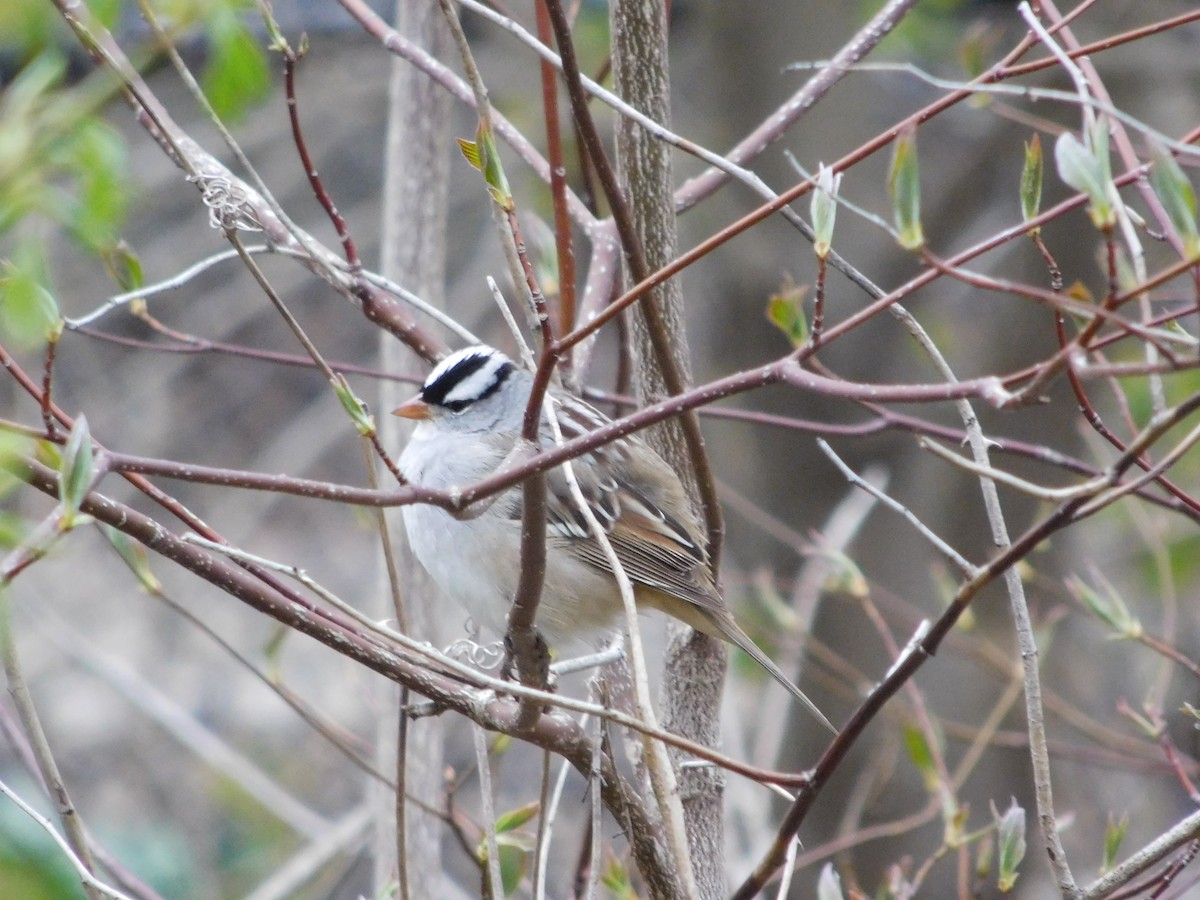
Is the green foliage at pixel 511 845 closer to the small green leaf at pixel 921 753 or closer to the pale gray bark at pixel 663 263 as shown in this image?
the pale gray bark at pixel 663 263

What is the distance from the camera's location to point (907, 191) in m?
1.00

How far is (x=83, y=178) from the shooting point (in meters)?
1.25

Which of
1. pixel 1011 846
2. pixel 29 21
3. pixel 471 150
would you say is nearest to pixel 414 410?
pixel 29 21

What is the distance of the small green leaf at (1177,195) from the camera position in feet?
3.06

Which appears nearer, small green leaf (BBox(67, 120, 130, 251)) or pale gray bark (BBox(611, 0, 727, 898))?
small green leaf (BBox(67, 120, 130, 251))

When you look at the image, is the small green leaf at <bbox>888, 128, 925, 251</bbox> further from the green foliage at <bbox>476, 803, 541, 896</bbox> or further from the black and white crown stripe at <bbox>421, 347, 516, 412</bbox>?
the black and white crown stripe at <bbox>421, 347, 516, 412</bbox>

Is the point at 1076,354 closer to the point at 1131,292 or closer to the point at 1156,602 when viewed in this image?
the point at 1131,292

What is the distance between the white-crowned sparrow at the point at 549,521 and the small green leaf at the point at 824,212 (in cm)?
122

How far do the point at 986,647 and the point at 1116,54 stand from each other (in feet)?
7.14

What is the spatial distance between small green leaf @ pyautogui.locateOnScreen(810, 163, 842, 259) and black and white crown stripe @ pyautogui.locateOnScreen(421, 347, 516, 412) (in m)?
1.14

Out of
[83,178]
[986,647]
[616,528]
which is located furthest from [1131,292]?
[986,647]

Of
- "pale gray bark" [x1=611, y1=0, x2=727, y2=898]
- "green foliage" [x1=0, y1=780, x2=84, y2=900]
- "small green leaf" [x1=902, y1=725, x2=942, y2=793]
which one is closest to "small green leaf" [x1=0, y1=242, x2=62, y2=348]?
"pale gray bark" [x1=611, y1=0, x2=727, y2=898]

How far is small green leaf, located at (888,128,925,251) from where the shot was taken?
99cm

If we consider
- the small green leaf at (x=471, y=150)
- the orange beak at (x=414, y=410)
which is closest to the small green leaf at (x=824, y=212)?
the small green leaf at (x=471, y=150)
